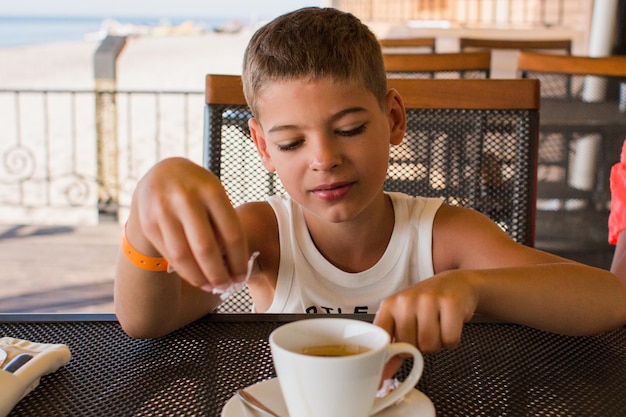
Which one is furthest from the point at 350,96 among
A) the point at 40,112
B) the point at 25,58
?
the point at 25,58

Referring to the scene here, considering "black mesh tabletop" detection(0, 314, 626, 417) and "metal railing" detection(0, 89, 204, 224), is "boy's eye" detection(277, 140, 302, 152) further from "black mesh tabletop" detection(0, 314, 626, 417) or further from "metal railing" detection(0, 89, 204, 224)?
"metal railing" detection(0, 89, 204, 224)

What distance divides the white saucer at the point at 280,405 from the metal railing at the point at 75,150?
13.9ft

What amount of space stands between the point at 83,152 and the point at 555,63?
6.81m

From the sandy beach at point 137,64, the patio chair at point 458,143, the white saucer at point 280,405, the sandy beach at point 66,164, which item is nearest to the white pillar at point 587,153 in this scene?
the patio chair at point 458,143

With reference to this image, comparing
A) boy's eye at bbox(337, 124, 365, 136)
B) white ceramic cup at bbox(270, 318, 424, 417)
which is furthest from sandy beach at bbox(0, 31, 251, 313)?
white ceramic cup at bbox(270, 318, 424, 417)

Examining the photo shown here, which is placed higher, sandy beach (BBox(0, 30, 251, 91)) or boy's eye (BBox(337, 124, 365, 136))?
boy's eye (BBox(337, 124, 365, 136))

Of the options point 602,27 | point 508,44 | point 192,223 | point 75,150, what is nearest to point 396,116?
point 192,223

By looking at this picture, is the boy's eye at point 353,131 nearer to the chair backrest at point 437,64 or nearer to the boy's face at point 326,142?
the boy's face at point 326,142

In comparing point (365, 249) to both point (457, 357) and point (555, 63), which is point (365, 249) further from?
point (555, 63)

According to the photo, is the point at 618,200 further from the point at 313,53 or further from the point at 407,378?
the point at 407,378

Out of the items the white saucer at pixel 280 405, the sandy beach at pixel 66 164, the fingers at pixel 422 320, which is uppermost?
the fingers at pixel 422 320

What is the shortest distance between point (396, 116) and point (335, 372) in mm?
799

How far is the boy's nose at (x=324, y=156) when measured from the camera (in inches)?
41.3

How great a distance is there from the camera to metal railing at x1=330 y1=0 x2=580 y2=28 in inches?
382
